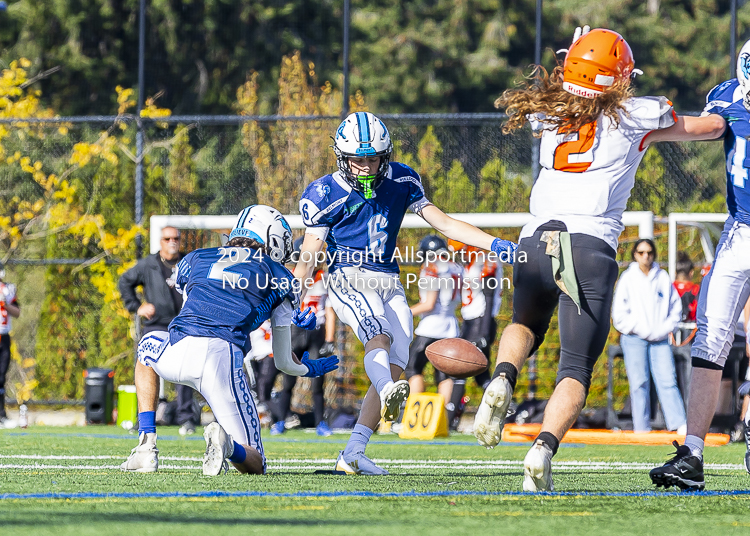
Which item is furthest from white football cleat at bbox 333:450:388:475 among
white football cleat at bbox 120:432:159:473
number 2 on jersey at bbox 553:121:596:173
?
number 2 on jersey at bbox 553:121:596:173

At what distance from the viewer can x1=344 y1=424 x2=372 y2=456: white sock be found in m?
5.87

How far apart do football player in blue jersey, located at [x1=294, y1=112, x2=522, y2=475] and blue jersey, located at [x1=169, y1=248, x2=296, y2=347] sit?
367 mm

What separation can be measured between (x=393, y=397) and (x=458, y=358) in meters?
1.28

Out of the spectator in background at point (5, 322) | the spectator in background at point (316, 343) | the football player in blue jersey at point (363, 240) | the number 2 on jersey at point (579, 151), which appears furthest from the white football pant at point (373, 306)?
the spectator in background at point (5, 322)

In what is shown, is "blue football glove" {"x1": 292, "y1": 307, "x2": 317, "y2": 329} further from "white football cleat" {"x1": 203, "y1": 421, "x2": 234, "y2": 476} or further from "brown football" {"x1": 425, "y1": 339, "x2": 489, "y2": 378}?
"brown football" {"x1": 425, "y1": 339, "x2": 489, "y2": 378}

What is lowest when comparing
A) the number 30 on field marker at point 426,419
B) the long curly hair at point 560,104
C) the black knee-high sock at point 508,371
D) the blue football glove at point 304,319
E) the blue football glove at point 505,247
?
the number 30 on field marker at point 426,419

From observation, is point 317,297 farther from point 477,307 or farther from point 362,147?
point 362,147

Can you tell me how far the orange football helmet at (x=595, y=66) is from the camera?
15.8 ft

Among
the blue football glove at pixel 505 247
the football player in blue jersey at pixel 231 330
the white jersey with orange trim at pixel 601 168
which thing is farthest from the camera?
the football player in blue jersey at pixel 231 330

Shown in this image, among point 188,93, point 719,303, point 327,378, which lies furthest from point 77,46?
point 719,303

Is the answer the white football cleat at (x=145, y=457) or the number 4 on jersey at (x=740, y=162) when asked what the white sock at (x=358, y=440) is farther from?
the number 4 on jersey at (x=740, y=162)

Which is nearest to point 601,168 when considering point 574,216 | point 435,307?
point 574,216

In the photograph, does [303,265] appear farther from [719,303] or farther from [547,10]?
[547,10]

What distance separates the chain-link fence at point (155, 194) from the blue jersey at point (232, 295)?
23.6 feet
